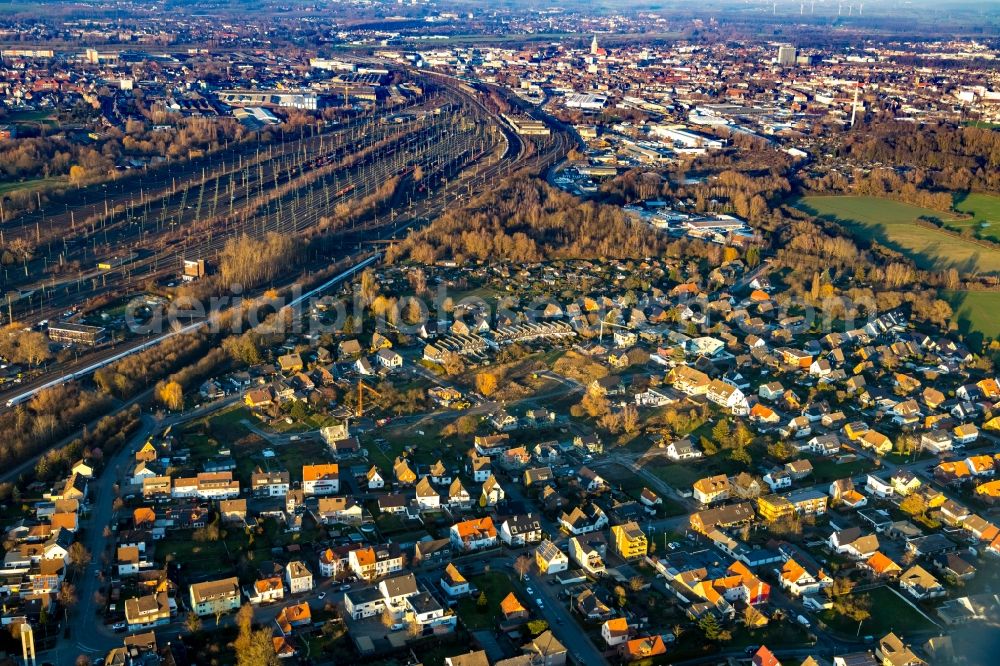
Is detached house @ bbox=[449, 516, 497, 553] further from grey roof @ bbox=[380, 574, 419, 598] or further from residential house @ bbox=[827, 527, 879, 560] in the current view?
residential house @ bbox=[827, 527, 879, 560]

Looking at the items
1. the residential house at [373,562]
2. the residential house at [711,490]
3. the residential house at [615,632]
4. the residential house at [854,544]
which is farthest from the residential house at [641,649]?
the residential house at [711,490]

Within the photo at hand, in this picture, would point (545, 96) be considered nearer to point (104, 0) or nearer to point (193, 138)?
point (193, 138)

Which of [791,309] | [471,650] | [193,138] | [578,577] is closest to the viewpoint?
[471,650]

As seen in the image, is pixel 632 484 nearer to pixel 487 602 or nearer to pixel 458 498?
pixel 458 498

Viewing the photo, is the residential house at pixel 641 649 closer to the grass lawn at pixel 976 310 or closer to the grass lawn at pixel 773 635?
the grass lawn at pixel 773 635

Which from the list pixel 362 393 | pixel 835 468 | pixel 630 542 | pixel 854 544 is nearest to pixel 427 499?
pixel 630 542

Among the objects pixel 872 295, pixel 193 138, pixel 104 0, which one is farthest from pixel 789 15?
pixel 872 295
